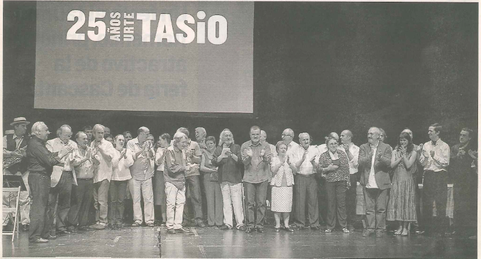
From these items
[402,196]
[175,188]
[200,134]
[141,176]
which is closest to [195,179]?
[175,188]

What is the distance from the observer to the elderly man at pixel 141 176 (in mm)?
6879

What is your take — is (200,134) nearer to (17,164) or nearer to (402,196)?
(17,164)

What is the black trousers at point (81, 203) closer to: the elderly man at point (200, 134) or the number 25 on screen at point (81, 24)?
the elderly man at point (200, 134)

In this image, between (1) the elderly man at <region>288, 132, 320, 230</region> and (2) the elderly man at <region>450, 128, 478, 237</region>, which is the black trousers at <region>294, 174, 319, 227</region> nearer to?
(1) the elderly man at <region>288, 132, 320, 230</region>

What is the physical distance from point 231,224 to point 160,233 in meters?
0.86

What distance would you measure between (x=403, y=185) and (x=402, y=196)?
13 centimetres

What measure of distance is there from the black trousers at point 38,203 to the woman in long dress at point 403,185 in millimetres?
3839

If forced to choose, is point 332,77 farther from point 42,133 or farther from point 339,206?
point 42,133

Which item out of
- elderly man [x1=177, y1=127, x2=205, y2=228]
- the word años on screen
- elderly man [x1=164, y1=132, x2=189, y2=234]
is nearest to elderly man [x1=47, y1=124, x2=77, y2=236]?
elderly man [x1=164, y1=132, x2=189, y2=234]

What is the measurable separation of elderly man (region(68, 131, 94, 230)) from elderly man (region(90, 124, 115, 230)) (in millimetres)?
135

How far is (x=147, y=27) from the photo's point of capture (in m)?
6.60

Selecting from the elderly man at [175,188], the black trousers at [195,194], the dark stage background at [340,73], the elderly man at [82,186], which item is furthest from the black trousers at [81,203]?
the black trousers at [195,194]

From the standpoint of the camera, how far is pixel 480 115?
21.4 ft

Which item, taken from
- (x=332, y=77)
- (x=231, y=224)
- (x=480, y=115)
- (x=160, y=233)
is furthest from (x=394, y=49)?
(x=160, y=233)
